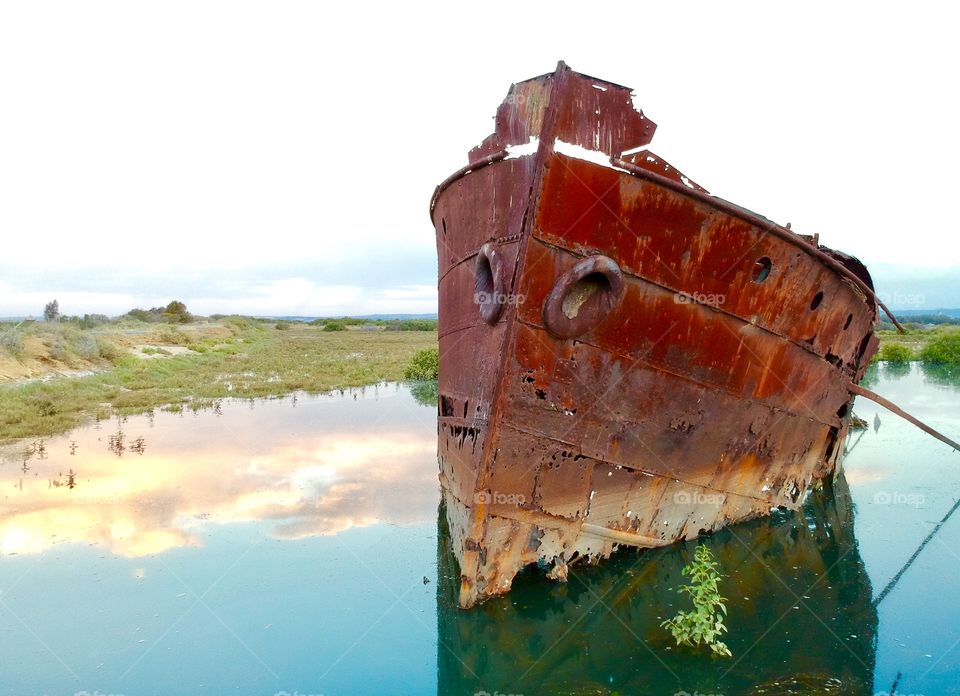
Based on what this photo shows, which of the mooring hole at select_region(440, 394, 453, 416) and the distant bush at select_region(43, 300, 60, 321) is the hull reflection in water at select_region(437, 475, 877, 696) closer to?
the mooring hole at select_region(440, 394, 453, 416)

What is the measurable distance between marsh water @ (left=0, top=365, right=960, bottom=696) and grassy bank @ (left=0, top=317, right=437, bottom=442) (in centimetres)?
453

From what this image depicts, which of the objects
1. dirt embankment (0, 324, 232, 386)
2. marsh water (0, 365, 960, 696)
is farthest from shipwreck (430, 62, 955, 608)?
dirt embankment (0, 324, 232, 386)

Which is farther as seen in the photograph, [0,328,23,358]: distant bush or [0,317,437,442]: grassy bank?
[0,328,23,358]: distant bush

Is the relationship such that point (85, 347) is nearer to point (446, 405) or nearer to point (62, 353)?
point (62, 353)

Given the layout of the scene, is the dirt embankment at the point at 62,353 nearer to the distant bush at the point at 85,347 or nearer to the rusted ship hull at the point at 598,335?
the distant bush at the point at 85,347

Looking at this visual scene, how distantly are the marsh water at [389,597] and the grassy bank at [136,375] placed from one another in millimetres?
4533

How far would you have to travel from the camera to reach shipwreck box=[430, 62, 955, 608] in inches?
183

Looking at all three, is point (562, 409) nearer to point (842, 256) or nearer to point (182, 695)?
point (182, 695)

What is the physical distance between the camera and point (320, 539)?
6.50m

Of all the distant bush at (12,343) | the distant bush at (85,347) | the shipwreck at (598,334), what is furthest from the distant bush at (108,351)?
the shipwreck at (598,334)

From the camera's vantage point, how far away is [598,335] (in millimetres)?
4867

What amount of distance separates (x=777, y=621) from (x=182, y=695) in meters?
4.32

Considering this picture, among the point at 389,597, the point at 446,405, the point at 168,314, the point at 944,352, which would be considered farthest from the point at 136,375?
the point at 168,314

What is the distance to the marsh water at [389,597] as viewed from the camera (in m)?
4.32
